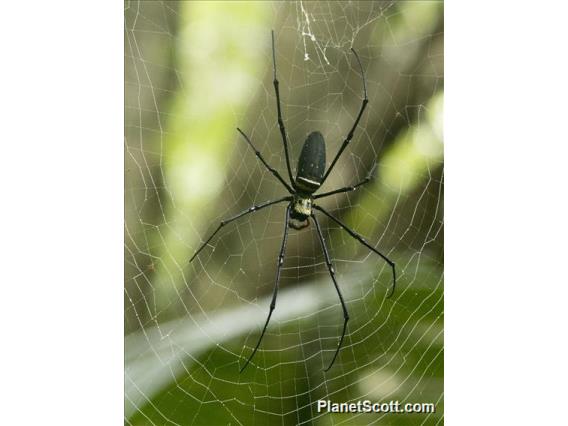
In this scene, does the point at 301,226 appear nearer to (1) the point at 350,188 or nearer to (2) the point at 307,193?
(2) the point at 307,193

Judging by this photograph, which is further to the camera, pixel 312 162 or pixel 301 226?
pixel 301 226

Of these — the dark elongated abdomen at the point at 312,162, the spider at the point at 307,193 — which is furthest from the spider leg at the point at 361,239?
the dark elongated abdomen at the point at 312,162

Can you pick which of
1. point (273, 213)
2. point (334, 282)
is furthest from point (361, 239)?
point (273, 213)

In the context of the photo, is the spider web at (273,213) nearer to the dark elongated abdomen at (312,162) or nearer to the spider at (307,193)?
the spider at (307,193)

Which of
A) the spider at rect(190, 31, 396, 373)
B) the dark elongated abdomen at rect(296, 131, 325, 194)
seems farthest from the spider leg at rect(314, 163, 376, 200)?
the dark elongated abdomen at rect(296, 131, 325, 194)

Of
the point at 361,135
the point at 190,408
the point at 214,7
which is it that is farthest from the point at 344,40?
the point at 190,408
